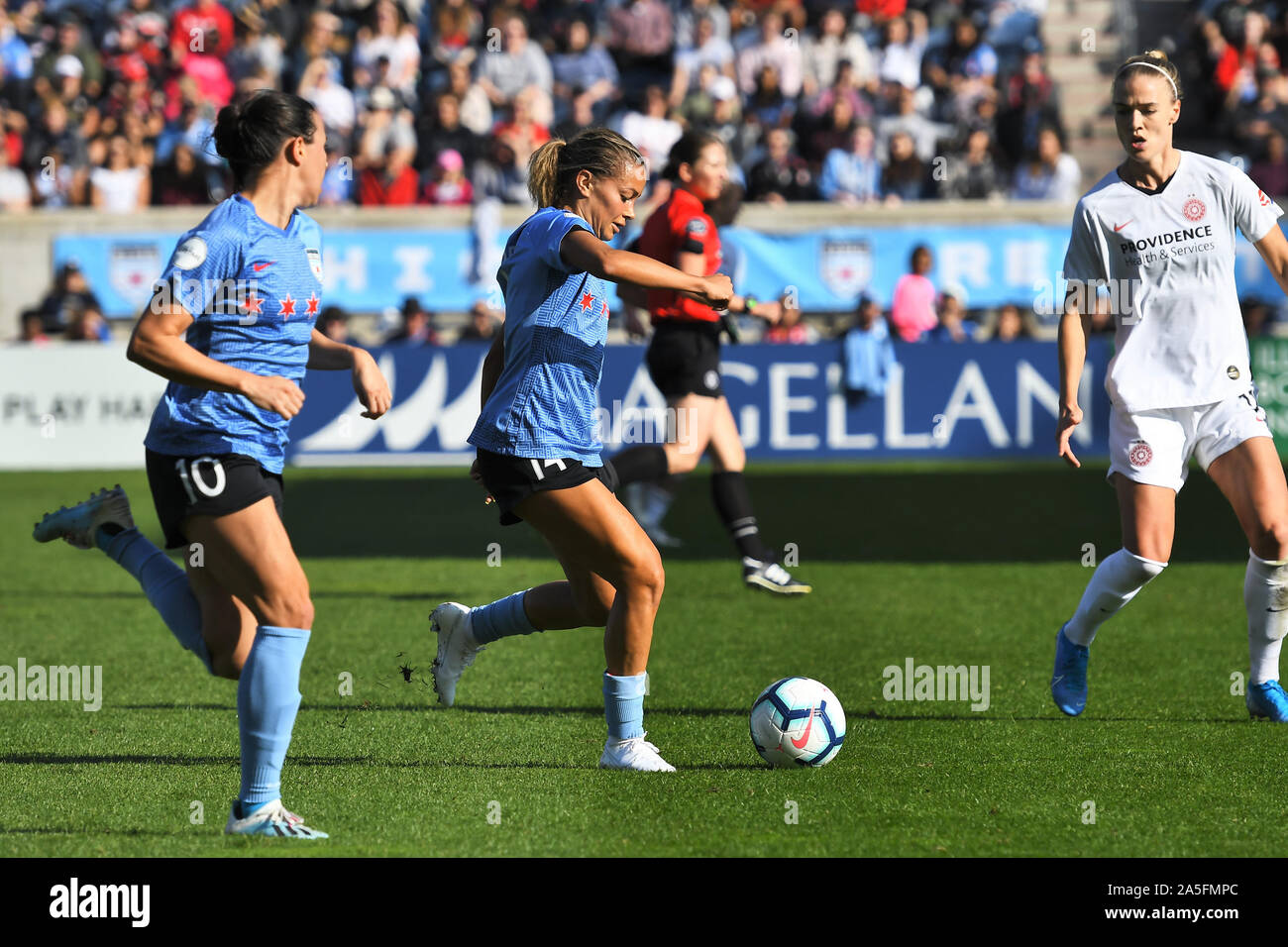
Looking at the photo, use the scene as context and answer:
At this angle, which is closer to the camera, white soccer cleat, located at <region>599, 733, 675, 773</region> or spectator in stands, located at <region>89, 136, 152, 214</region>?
white soccer cleat, located at <region>599, 733, 675, 773</region>

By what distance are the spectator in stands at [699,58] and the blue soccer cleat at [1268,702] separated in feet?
54.9

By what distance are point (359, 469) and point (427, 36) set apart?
854cm

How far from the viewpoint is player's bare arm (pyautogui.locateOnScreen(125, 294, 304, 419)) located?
4.52 m

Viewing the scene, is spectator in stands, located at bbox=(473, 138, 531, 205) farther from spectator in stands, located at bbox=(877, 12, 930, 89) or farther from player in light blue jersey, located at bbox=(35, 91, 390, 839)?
player in light blue jersey, located at bbox=(35, 91, 390, 839)

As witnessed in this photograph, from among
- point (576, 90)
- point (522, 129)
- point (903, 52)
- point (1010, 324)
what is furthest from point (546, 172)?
point (903, 52)

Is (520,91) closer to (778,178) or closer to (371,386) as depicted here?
(778,178)

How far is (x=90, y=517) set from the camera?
598 cm

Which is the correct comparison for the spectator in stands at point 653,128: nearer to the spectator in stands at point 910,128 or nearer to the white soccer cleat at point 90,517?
the spectator in stands at point 910,128

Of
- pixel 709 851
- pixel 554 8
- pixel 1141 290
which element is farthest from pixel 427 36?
pixel 709 851

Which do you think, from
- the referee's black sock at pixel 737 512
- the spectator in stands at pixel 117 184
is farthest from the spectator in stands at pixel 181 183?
the referee's black sock at pixel 737 512

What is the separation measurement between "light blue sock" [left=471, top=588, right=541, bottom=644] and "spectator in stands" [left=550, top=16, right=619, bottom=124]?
1635 cm

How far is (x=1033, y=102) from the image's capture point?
21.9m

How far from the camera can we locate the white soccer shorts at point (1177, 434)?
20.1 feet
